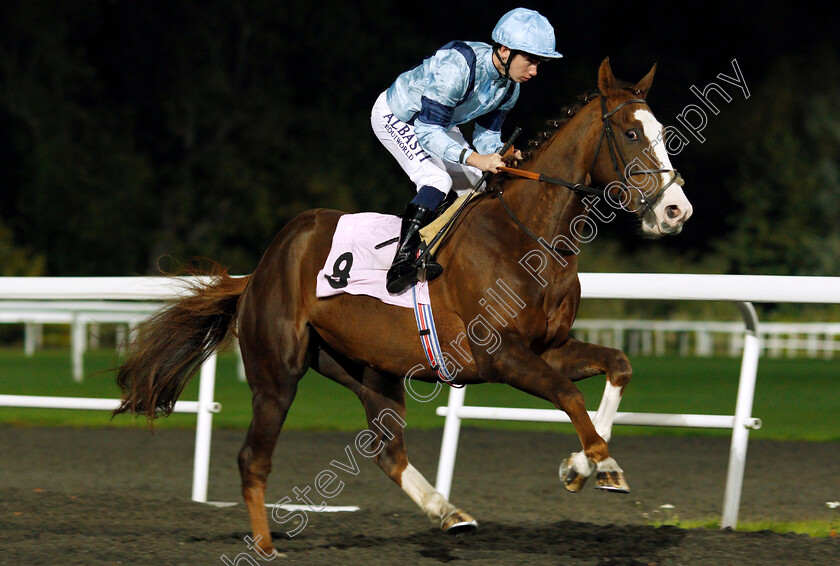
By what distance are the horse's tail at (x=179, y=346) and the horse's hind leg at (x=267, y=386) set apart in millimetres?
320

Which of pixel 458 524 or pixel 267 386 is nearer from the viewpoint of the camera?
pixel 458 524

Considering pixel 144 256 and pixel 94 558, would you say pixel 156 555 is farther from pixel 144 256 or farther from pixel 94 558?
pixel 144 256

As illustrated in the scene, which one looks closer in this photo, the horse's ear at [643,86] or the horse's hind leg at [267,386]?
the horse's ear at [643,86]

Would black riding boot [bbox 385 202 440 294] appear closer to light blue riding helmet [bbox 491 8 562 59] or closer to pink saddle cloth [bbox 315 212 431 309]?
pink saddle cloth [bbox 315 212 431 309]

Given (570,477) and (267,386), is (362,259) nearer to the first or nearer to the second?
(267,386)

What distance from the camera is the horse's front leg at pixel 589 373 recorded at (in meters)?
3.55

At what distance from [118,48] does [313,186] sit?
275 inches

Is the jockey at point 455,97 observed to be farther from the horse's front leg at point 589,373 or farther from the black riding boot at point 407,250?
the horse's front leg at point 589,373

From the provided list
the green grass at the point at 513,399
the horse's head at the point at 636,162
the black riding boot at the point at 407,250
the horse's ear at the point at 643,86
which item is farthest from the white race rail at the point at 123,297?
the horse's ear at the point at 643,86

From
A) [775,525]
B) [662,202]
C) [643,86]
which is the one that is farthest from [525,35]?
[775,525]

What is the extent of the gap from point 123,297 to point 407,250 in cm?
191

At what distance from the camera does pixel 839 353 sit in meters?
18.2

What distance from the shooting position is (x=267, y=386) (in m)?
4.31

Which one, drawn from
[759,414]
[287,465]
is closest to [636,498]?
[287,465]
